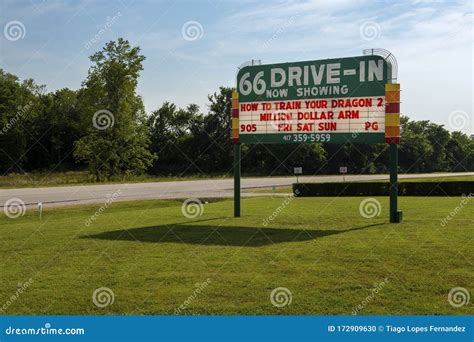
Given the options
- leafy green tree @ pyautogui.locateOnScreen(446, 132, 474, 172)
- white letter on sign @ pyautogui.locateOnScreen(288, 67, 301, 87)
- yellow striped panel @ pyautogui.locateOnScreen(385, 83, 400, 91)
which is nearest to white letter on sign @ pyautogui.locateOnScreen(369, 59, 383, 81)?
yellow striped panel @ pyautogui.locateOnScreen(385, 83, 400, 91)

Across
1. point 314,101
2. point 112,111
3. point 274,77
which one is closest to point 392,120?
point 314,101

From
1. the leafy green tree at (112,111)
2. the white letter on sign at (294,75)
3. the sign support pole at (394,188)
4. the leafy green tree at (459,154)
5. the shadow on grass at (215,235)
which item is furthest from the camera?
the leafy green tree at (459,154)

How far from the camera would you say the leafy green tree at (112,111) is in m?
53.4

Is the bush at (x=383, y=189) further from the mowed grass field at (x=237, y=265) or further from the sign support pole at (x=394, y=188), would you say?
the sign support pole at (x=394, y=188)

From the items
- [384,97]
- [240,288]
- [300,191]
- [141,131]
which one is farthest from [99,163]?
[240,288]

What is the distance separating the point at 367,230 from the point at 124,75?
41978 mm

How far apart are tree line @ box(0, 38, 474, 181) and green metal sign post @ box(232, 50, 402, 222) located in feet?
114

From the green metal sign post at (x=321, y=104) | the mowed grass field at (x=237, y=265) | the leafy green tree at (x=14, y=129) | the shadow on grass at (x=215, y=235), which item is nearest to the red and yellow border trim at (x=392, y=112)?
the green metal sign post at (x=321, y=104)

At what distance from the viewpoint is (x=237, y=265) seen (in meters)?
10.9

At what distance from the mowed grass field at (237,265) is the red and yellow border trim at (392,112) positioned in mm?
2883

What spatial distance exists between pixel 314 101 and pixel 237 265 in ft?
30.8

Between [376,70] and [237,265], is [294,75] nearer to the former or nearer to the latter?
[376,70]

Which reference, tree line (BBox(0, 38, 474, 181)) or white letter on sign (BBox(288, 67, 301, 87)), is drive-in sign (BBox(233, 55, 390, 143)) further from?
tree line (BBox(0, 38, 474, 181))

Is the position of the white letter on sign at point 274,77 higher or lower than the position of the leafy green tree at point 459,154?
higher
